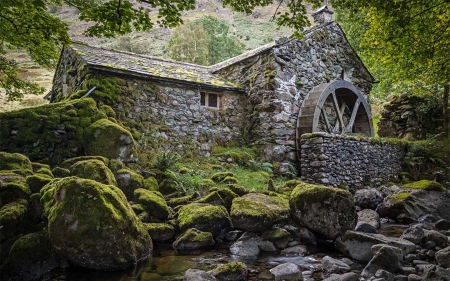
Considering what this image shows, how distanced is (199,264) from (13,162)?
13.1 ft

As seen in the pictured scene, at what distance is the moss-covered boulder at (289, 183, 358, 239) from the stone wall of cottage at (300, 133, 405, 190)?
375 centimetres

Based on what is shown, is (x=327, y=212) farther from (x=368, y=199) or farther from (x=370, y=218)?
(x=368, y=199)

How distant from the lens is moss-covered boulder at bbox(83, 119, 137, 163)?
22.5 ft

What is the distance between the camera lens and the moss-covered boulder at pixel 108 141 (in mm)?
6859

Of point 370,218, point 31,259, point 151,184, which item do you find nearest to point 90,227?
point 31,259

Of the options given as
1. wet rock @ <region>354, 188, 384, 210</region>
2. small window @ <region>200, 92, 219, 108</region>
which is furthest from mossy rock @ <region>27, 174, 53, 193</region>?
wet rock @ <region>354, 188, 384, 210</region>

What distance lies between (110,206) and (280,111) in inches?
301

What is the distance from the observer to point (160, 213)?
559 cm

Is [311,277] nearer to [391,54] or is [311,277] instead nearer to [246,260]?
[246,260]

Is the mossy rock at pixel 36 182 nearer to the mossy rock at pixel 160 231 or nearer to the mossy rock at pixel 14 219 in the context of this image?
the mossy rock at pixel 14 219

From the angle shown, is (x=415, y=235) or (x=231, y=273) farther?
(x=415, y=235)

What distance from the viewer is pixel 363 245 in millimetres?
4543

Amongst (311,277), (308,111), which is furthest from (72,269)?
(308,111)

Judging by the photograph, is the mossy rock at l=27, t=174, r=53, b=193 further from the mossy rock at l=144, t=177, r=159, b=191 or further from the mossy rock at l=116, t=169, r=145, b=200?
the mossy rock at l=144, t=177, r=159, b=191
